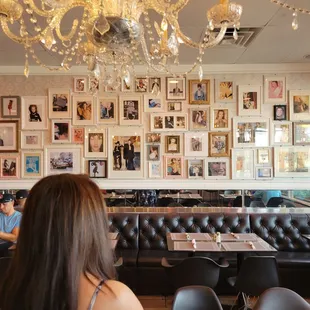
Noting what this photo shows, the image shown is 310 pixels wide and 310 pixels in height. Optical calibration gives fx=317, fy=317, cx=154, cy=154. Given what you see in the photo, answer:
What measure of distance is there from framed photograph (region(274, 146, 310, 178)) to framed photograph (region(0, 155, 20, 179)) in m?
5.76

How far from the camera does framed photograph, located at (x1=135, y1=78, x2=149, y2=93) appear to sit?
712 cm

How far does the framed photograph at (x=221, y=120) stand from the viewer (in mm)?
7078

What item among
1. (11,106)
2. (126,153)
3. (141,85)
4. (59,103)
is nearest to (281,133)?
(141,85)

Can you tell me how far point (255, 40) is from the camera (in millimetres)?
5613

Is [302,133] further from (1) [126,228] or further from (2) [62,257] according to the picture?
(2) [62,257]

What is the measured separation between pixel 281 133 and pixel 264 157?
65 centimetres

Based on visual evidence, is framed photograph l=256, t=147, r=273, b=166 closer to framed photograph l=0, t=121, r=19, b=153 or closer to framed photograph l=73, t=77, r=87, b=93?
framed photograph l=73, t=77, r=87, b=93

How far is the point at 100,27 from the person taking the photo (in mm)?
2717

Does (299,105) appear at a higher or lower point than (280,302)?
higher

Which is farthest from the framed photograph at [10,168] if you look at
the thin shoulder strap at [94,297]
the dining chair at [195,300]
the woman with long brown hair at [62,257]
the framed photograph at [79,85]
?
the thin shoulder strap at [94,297]

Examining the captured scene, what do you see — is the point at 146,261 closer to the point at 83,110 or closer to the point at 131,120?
the point at 131,120

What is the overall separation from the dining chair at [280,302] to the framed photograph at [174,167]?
5129 millimetres

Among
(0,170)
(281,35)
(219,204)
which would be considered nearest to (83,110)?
(0,170)

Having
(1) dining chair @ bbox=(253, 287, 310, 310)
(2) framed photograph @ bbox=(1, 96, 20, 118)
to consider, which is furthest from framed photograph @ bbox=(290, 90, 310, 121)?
(2) framed photograph @ bbox=(1, 96, 20, 118)
